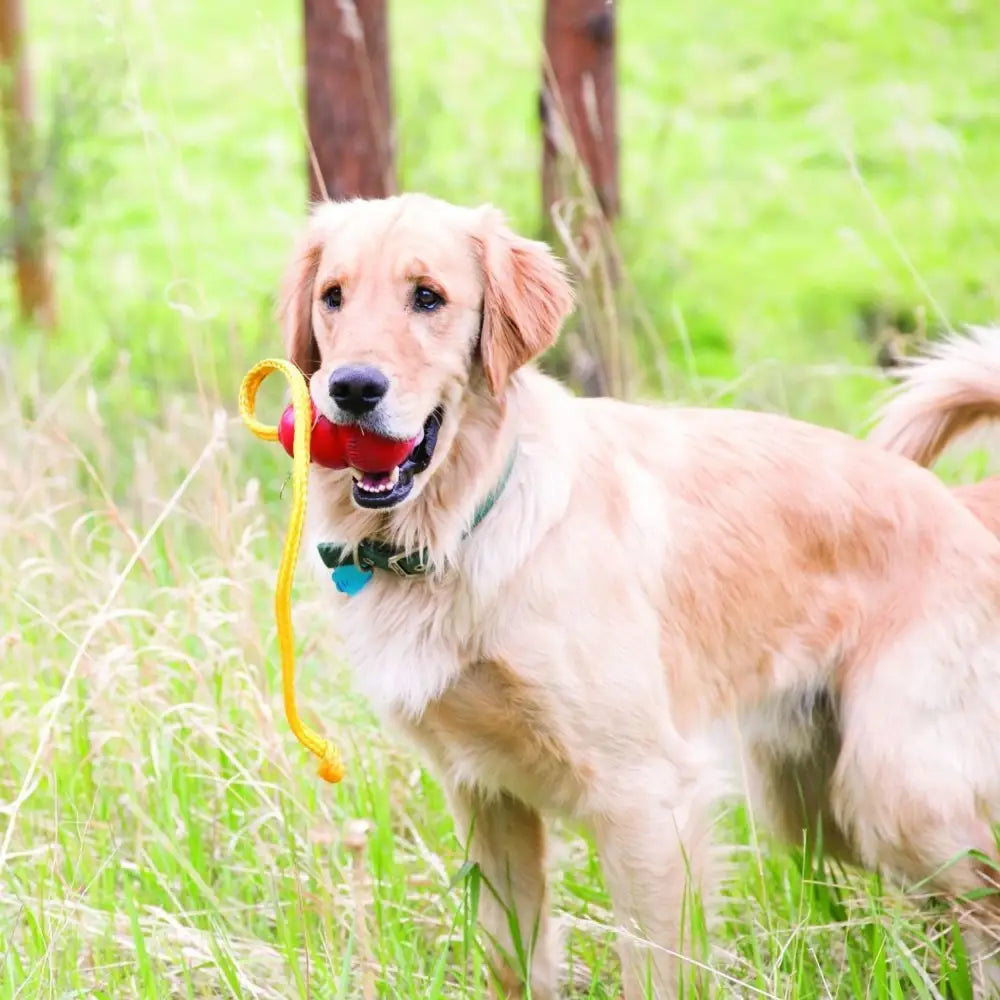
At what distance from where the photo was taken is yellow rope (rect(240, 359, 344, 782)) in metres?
2.10

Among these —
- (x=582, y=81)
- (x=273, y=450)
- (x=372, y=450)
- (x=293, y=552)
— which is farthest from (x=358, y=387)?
(x=582, y=81)

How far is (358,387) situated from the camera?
2508mm

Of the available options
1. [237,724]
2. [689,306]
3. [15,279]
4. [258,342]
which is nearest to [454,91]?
[689,306]

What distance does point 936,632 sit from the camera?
3.04m

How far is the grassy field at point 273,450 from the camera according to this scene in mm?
2799

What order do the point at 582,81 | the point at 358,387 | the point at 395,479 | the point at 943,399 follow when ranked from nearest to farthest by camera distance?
the point at 358,387, the point at 395,479, the point at 943,399, the point at 582,81

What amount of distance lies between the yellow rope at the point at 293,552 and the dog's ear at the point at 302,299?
34 centimetres

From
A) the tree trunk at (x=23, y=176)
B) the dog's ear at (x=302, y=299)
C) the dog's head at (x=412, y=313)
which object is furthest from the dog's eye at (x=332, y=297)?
the tree trunk at (x=23, y=176)

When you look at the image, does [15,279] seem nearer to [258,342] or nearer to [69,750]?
[258,342]

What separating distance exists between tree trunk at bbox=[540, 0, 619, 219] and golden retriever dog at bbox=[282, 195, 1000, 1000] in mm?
3311

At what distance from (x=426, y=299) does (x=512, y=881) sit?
4.06 feet

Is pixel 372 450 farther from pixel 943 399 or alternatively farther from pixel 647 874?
pixel 943 399

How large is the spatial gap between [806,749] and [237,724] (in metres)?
1.32

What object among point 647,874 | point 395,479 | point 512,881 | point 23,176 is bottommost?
point 512,881
